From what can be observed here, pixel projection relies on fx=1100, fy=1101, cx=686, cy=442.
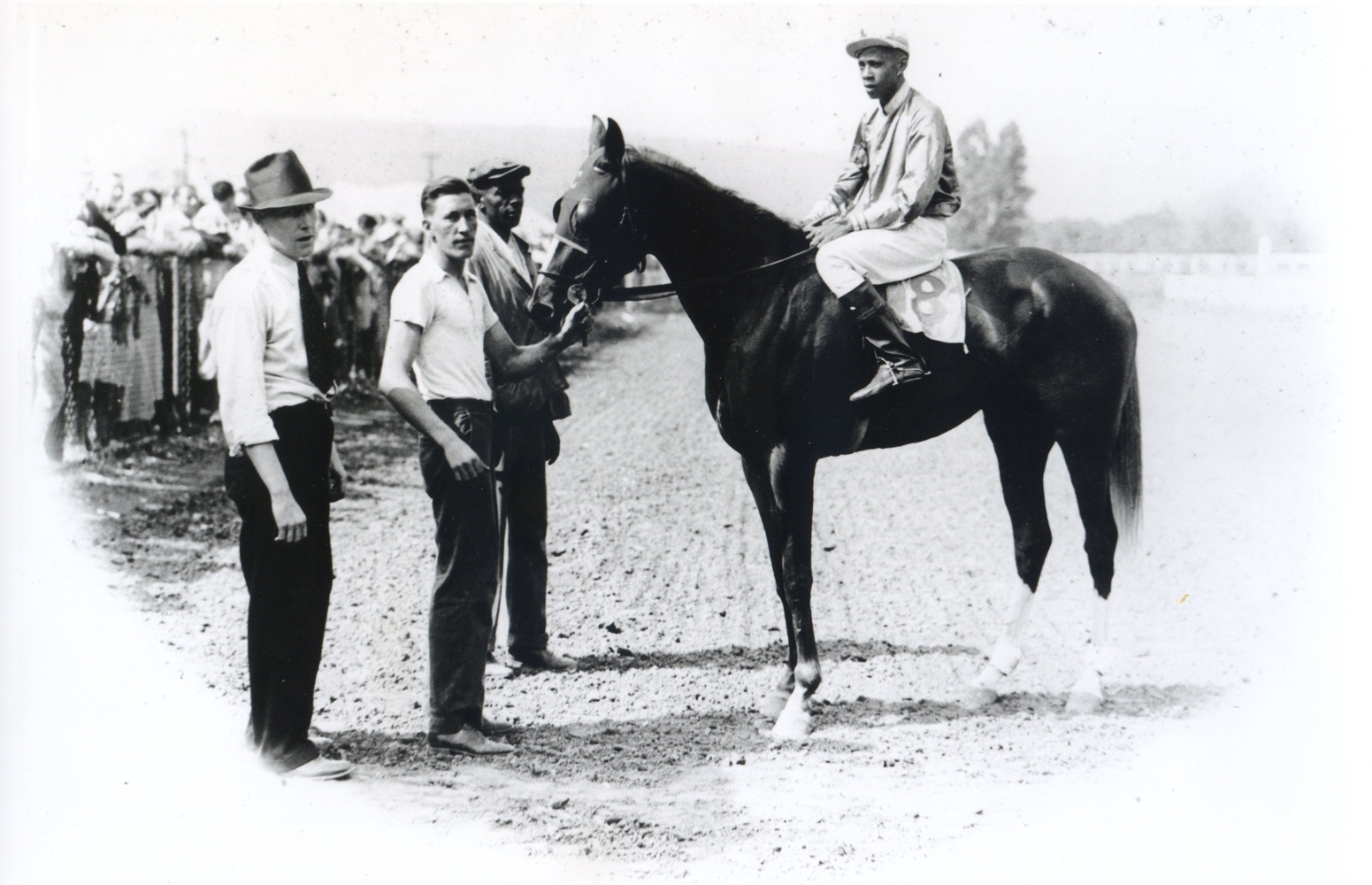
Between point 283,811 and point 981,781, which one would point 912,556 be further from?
point 283,811

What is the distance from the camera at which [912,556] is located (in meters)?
6.68

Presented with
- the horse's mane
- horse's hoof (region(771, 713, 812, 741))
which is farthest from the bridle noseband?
horse's hoof (region(771, 713, 812, 741))

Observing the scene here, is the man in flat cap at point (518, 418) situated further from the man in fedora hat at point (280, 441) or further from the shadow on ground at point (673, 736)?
the man in fedora hat at point (280, 441)

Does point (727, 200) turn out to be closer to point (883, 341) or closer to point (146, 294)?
point (883, 341)

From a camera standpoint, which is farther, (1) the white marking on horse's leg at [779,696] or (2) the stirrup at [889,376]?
(1) the white marking on horse's leg at [779,696]

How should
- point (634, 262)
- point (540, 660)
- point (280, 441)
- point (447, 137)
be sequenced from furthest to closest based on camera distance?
point (447, 137)
point (540, 660)
point (634, 262)
point (280, 441)

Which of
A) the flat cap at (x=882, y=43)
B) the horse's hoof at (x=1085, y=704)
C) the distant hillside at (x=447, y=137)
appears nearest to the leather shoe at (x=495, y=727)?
the horse's hoof at (x=1085, y=704)

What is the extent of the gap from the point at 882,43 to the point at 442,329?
7.39 feet

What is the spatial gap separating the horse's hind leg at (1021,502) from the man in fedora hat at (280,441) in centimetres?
294

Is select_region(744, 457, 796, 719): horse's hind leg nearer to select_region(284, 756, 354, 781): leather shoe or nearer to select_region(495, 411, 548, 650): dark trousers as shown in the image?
select_region(495, 411, 548, 650): dark trousers

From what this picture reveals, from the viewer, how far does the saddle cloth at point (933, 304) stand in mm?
4809

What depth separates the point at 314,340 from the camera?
13.9 ft

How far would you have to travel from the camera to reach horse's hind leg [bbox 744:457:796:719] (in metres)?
4.81

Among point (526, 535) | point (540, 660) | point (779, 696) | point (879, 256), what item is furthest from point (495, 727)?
point (879, 256)
